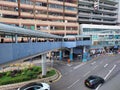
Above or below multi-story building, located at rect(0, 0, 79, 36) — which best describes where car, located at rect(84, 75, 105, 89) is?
below

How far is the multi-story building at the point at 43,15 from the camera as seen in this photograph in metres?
53.0

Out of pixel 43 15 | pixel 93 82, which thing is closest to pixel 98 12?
pixel 43 15

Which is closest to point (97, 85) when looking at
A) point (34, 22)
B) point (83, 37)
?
point (83, 37)

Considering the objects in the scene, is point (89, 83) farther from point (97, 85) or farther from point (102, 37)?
point (102, 37)

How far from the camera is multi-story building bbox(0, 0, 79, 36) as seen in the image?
5300 cm

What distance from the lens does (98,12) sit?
278 feet

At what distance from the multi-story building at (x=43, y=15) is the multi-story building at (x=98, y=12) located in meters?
7.01

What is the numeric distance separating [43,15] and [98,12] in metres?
34.1

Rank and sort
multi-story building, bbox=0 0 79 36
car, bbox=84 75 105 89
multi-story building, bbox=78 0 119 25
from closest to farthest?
car, bbox=84 75 105 89 → multi-story building, bbox=0 0 79 36 → multi-story building, bbox=78 0 119 25

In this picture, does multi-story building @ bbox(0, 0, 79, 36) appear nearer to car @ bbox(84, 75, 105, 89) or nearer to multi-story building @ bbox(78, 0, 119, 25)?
multi-story building @ bbox(78, 0, 119, 25)

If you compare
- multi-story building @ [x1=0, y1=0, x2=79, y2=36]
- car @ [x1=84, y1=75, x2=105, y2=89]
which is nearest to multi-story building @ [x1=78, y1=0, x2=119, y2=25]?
multi-story building @ [x1=0, y1=0, x2=79, y2=36]

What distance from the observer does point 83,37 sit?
56.1 metres

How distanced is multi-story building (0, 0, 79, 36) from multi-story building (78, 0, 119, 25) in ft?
23.0

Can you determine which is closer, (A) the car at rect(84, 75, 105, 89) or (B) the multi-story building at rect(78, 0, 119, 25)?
(A) the car at rect(84, 75, 105, 89)
